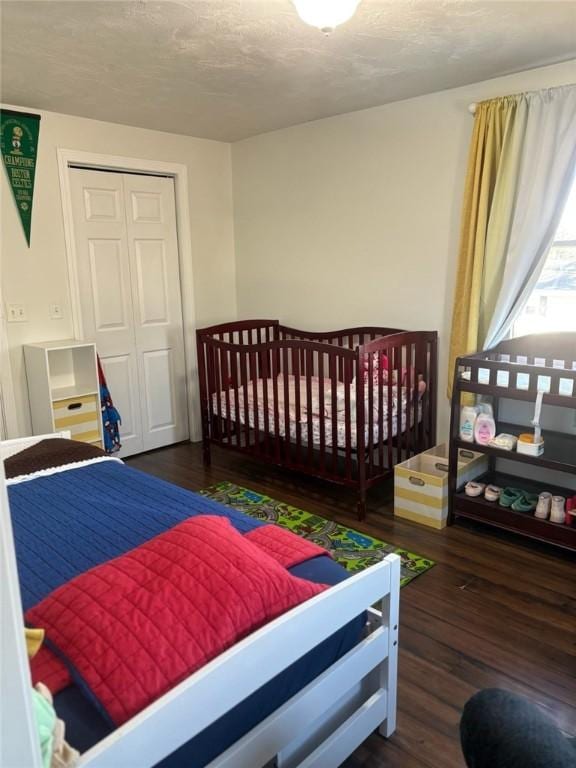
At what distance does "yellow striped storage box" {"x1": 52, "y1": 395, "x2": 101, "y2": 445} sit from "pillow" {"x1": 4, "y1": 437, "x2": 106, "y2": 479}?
→ 834mm

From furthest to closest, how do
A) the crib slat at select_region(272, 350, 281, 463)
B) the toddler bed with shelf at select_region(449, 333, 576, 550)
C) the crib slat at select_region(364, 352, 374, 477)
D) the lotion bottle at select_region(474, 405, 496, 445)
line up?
the crib slat at select_region(272, 350, 281, 463)
the crib slat at select_region(364, 352, 374, 477)
the lotion bottle at select_region(474, 405, 496, 445)
the toddler bed with shelf at select_region(449, 333, 576, 550)

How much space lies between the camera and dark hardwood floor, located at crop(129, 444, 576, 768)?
5.31 feet

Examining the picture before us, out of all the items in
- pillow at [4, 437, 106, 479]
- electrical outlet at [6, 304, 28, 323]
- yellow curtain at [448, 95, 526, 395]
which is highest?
yellow curtain at [448, 95, 526, 395]

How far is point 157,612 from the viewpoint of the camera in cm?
113

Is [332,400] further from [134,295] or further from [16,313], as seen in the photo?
[16,313]

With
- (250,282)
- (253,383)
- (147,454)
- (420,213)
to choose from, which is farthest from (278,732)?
(250,282)

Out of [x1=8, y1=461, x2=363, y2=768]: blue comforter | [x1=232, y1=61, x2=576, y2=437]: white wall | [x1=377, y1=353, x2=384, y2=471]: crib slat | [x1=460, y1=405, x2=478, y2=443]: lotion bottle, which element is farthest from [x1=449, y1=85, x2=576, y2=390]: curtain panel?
[x1=8, y1=461, x2=363, y2=768]: blue comforter

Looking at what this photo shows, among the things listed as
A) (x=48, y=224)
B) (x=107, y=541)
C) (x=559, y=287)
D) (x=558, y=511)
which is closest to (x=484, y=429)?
(x=558, y=511)

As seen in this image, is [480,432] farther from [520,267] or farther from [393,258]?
[393,258]

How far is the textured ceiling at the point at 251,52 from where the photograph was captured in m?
2.04

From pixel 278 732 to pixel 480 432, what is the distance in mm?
1929

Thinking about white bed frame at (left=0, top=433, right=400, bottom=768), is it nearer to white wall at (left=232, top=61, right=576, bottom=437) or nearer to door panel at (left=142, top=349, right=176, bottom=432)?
white wall at (left=232, top=61, right=576, bottom=437)

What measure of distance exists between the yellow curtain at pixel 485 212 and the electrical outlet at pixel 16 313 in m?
2.58

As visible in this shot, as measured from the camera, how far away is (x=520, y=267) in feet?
9.12
